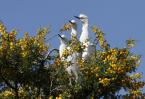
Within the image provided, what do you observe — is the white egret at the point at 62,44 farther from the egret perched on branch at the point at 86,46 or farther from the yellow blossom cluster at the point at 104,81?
the yellow blossom cluster at the point at 104,81

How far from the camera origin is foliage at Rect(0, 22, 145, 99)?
23562mm

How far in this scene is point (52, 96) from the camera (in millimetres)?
23547

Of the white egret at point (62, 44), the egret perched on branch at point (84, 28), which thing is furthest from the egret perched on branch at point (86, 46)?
the white egret at point (62, 44)

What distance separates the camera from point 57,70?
2391cm

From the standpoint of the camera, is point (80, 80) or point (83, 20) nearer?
point (80, 80)

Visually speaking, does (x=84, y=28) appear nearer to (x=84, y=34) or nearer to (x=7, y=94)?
(x=84, y=34)

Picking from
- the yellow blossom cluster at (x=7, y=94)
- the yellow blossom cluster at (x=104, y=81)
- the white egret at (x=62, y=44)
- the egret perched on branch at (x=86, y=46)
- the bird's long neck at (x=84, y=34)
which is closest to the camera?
the yellow blossom cluster at (x=104, y=81)

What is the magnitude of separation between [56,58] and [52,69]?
34 centimetres

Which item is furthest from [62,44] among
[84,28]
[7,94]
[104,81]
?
[7,94]

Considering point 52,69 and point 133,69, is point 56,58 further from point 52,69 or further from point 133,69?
point 133,69

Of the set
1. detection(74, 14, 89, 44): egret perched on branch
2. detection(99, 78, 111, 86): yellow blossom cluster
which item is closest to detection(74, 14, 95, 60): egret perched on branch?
detection(74, 14, 89, 44): egret perched on branch

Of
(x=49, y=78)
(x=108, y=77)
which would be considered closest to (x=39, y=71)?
(x=49, y=78)

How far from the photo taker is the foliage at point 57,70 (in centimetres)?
2356

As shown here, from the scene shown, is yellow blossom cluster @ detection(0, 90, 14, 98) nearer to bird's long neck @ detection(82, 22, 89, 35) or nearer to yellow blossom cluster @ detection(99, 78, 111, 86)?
bird's long neck @ detection(82, 22, 89, 35)
